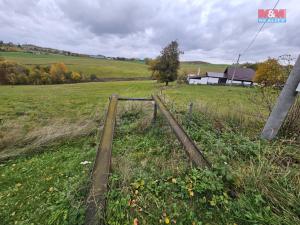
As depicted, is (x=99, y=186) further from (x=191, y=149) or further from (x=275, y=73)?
(x=275, y=73)

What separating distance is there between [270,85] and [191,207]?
4.23m

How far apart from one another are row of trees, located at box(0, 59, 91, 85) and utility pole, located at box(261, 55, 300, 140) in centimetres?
5747

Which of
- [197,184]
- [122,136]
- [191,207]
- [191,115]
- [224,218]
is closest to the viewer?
[224,218]

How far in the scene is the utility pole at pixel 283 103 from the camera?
3197mm

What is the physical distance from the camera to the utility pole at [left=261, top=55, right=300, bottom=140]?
126 inches

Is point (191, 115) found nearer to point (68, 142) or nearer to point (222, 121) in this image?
point (222, 121)

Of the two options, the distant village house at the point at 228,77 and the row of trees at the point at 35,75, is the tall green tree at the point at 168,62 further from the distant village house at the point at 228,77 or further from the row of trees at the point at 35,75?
the row of trees at the point at 35,75

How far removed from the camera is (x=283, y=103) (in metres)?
3.39

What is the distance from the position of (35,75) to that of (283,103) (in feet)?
195

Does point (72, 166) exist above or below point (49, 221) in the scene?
below

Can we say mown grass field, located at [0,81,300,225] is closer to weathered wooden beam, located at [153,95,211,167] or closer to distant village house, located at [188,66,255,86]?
weathered wooden beam, located at [153,95,211,167]

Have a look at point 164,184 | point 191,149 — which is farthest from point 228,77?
point 164,184

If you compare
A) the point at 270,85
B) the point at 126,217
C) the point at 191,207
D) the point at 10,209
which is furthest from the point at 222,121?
the point at 10,209

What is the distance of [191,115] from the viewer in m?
5.41
